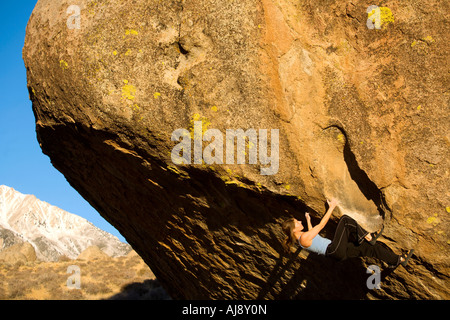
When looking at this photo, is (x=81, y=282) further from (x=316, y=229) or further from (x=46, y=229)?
(x=46, y=229)

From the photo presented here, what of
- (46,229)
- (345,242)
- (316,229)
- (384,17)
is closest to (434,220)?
(345,242)

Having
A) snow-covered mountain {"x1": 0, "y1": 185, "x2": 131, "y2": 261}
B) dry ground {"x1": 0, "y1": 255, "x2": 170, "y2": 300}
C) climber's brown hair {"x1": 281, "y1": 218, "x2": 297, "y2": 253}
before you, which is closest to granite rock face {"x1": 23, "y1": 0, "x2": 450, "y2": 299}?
climber's brown hair {"x1": 281, "y1": 218, "x2": 297, "y2": 253}

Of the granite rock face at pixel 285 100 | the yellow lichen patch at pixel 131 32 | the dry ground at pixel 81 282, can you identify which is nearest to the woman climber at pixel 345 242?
the granite rock face at pixel 285 100

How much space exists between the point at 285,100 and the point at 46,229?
216 ft

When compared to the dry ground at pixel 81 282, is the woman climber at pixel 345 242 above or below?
above

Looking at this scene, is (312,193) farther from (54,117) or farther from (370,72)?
(54,117)

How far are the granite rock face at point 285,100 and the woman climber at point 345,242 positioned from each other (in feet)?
0.42

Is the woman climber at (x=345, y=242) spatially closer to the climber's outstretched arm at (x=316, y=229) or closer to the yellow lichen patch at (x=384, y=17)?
the climber's outstretched arm at (x=316, y=229)

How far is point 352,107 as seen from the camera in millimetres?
3938

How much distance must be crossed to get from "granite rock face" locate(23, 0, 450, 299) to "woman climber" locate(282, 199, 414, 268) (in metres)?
0.13

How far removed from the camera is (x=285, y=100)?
12.8 feet

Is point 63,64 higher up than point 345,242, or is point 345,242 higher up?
point 63,64

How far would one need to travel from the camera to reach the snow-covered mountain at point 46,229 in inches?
1869
